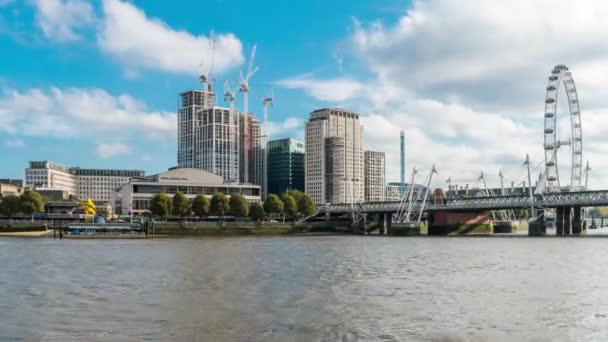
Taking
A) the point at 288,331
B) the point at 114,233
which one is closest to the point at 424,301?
the point at 288,331

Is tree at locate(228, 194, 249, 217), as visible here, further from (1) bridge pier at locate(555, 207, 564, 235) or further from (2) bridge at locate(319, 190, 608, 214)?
(1) bridge pier at locate(555, 207, 564, 235)

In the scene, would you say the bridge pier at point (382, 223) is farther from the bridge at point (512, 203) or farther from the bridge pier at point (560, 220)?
the bridge pier at point (560, 220)

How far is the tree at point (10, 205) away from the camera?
150 meters

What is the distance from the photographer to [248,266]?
57.3 m

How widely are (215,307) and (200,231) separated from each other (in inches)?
4448

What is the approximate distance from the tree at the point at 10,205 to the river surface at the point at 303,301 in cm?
9844

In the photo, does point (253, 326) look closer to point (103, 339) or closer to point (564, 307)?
point (103, 339)

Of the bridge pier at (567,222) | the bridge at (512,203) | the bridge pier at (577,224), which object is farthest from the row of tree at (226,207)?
the bridge pier at (577,224)

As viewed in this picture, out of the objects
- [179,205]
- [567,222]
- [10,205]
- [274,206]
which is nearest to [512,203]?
[567,222]

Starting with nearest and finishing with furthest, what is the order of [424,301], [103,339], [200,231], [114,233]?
[103,339] → [424,301] → [114,233] → [200,231]

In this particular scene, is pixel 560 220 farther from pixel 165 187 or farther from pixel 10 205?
pixel 10 205

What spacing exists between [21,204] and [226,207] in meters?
49.9

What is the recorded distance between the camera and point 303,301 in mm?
36375

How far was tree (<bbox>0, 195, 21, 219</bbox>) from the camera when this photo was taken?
493 ft
